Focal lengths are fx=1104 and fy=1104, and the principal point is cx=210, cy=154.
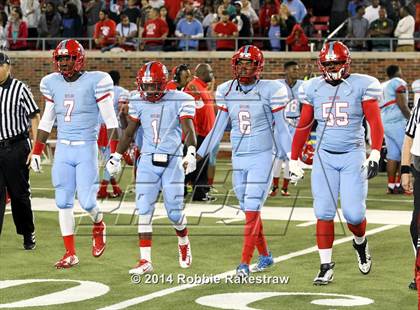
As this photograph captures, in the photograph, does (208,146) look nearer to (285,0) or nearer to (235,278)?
(235,278)

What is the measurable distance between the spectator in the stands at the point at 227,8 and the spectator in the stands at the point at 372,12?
110 inches

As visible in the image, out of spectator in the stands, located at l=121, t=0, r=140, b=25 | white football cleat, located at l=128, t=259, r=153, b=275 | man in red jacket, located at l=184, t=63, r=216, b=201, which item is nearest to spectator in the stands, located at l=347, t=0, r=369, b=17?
spectator in the stands, located at l=121, t=0, r=140, b=25

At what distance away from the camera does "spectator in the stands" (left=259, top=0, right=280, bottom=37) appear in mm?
23672

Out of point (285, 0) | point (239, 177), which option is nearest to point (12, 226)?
point (239, 177)

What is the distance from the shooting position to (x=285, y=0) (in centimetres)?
2342

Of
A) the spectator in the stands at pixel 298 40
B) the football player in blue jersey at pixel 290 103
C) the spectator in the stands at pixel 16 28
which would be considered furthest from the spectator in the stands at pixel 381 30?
the spectator in the stands at pixel 16 28

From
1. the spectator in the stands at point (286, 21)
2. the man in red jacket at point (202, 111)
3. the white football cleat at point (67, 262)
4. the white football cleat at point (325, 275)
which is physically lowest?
the white football cleat at point (67, 262)

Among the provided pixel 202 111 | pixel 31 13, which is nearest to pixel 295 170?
pixel 202 111

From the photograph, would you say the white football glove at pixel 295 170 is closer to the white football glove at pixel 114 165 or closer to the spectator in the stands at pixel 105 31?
the white football glove at pixel 114 165

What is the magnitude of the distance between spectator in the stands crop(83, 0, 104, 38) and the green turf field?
12235 mm

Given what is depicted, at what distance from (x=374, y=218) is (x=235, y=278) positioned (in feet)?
14.7

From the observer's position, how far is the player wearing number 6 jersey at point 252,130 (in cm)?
920

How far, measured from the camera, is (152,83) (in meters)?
9.44

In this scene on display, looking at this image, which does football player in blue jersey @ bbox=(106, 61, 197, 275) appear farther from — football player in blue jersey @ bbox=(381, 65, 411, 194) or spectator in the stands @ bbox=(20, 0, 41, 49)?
spectator in the stands @ bbox=(20, 0, 41, 49)
